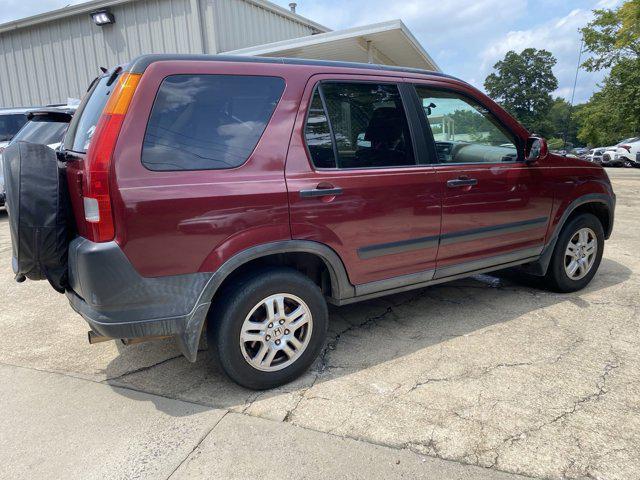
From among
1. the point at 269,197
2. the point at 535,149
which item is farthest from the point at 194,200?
the point at 535,149

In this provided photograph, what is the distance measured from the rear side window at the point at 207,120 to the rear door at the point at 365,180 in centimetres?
26

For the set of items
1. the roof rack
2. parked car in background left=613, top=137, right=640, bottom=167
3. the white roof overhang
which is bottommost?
parked car in background left=613, top=137, right=640, bottom=167

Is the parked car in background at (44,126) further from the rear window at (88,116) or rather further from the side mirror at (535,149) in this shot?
the side mirror at (535,149)

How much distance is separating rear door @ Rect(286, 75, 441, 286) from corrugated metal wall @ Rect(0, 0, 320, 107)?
342 inches

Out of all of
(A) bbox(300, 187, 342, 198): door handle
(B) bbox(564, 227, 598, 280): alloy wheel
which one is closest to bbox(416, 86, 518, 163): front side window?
(A) bbox(300, 187, 342, 198): door handle

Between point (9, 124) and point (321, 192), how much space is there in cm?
888

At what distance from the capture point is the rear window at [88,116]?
2.59m

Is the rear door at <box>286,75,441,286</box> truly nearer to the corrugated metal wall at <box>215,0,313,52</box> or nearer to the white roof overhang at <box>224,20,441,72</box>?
the white roof overhang at <box>224,20,441,72</box>

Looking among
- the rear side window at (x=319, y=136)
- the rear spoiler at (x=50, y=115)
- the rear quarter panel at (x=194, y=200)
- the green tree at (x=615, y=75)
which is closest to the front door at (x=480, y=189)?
the rear side window at (x=319, y=136)

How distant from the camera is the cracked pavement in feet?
7.72

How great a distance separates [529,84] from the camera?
242 feet

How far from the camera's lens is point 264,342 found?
2.79 meters

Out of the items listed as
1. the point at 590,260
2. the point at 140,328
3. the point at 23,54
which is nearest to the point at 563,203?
the point at 590,260

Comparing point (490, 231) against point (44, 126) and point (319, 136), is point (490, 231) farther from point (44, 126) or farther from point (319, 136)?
point (44, 126)
